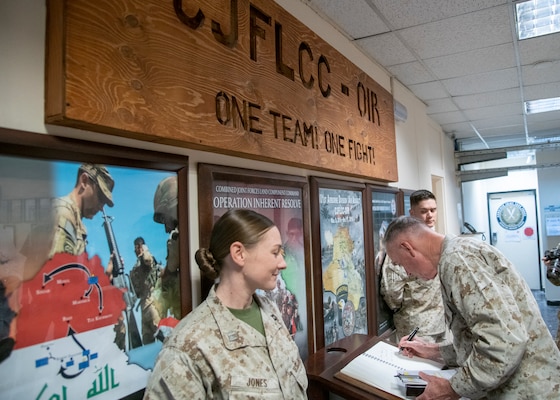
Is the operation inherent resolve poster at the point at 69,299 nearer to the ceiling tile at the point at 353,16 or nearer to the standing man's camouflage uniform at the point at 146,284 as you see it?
the standing man's camouflage uniform at the point at 146,284

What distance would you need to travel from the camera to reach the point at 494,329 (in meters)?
1.24

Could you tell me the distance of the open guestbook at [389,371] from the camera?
4.42ft

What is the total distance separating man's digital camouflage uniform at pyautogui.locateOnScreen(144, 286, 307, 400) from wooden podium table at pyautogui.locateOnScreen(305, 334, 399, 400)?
23cm

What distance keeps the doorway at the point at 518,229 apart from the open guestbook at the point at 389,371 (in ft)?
26.3

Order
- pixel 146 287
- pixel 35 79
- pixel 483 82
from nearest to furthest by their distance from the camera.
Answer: pixel 35 79
pixel 146 287
pixel 483 82

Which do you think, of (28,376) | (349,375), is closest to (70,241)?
(28,376)

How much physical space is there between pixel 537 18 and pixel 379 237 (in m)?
1.79

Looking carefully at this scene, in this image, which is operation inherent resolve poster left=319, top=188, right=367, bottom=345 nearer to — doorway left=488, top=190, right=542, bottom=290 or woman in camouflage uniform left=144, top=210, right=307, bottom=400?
woman in camouflage uniform left=144, top=210, right=307, bottom=400

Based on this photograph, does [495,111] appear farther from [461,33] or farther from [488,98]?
[461,33]

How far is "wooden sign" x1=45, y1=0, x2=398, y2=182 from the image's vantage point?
93cm

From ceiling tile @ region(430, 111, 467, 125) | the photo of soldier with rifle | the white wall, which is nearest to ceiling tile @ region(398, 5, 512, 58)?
the white wall

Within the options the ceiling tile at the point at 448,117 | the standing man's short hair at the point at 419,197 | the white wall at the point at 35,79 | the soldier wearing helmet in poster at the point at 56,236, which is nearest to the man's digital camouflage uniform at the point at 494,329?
the white wall at the point at 35,79

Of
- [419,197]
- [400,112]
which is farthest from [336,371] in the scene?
[400,112]

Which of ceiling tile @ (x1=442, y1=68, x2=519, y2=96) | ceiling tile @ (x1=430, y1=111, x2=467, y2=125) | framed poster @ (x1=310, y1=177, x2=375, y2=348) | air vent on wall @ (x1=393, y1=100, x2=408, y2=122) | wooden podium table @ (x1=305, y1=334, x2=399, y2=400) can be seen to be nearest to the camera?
wooden podium table @ (x1=305, y1=334, x2=399, y2=400)
